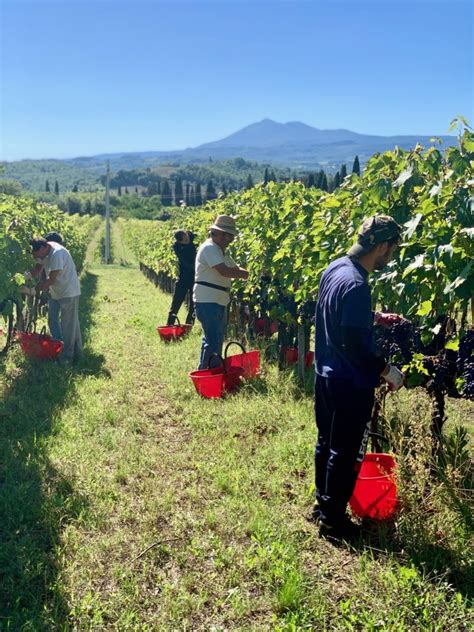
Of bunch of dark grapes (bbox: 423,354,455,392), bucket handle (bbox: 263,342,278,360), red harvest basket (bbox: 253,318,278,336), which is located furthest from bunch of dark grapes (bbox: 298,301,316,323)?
bunch of dark grapes (bbox: 423,354,455,392)

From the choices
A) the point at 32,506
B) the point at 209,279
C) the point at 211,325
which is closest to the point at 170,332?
the point at 211,325

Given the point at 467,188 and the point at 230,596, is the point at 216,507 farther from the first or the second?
the point at 467,188

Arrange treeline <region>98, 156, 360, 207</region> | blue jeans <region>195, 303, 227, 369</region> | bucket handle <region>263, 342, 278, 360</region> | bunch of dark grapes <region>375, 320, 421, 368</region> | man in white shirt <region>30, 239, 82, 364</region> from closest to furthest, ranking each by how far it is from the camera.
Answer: bunch of dark grapes <region>375, 320, 421, 368</region> → blue jeans <region>195, 303, 227, 369</region> → man in white shirt <region>30, 239, 82, 364</region> → bucket handle <region>263, 342, 278, 360</region> → treeline <region>98, 156, 360, 207</region>

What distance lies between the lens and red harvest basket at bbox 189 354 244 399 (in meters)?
5.23

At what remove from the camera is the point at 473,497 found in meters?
3.19

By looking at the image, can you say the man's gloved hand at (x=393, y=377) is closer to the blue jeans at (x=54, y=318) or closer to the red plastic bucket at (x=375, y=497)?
the red plastic bucket at (x=375, y=497)

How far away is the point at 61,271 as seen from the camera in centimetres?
652

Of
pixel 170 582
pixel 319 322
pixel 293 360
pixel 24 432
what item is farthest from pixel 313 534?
pixel 293 360

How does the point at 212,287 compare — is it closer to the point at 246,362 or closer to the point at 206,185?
the point at 246,362

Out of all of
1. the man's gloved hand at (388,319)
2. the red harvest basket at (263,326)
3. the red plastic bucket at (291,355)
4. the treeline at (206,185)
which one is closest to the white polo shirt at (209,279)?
the red plastic bucket at (291,355)

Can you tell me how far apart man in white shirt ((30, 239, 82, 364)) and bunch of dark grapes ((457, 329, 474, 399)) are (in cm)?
469

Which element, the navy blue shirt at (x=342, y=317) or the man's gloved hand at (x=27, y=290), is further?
the man's gloved hand at (x=27, y=290)

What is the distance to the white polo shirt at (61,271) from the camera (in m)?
6.37

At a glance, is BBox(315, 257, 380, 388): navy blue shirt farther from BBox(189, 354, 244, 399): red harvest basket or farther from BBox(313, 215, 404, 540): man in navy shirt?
BBox(189, 354, 244, 399): red harvest basket
